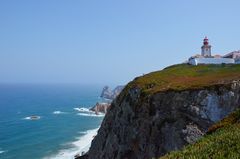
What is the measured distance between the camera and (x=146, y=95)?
47406 mm

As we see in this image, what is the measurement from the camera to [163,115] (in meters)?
42.9

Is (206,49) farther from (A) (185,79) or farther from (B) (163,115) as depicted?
(B) (163,115)

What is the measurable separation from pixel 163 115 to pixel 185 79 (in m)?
10.6

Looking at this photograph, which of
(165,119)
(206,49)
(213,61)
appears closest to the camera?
(165,119)

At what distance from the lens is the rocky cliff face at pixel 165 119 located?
40.1 meters

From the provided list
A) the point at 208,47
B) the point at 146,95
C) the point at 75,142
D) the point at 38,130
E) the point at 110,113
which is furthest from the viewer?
the point at 38,130

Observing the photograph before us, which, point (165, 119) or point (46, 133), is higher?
point (165, 119)

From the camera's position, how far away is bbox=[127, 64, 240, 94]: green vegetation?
45.4 m

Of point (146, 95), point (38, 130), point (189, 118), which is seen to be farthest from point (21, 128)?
point (189, 118)

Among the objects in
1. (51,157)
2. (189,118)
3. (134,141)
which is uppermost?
(189,118)

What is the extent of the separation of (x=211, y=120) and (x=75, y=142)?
5659 centimetres

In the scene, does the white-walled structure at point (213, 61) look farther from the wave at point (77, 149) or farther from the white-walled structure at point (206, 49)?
the wave at point (77, 149)

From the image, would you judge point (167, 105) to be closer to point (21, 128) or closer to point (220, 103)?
point (220, 103)

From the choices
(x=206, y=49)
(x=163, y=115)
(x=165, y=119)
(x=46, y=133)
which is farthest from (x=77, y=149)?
(x=165, y=119)
